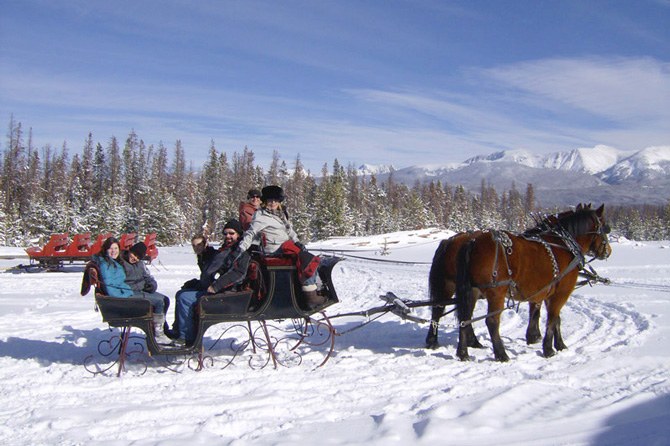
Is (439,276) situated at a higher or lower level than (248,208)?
lower

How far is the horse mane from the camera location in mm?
6969

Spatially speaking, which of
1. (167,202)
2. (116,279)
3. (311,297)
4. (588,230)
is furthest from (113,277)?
(167,202)

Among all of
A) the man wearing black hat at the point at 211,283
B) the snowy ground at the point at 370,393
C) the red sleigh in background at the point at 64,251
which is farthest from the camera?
the red sleigh in background at the point at 64,251

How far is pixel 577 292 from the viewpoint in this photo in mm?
12078

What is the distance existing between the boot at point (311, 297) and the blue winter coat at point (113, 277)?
7.16 feet

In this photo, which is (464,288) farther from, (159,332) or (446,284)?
(159,332)

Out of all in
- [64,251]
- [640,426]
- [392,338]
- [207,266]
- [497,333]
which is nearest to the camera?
[640,426]

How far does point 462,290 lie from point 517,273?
76 centimetres

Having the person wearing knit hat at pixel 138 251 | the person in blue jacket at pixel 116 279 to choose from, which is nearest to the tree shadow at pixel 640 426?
the person in blue jacket at pixel 116 279

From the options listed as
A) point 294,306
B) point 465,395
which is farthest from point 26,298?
point 465,395

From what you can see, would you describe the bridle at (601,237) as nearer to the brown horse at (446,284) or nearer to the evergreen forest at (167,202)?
the brown horse at (446,284)

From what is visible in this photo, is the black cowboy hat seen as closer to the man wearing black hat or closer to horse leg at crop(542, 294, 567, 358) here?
the man wearing black hat

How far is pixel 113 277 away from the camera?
5.84 m

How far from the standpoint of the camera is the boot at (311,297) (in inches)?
234
